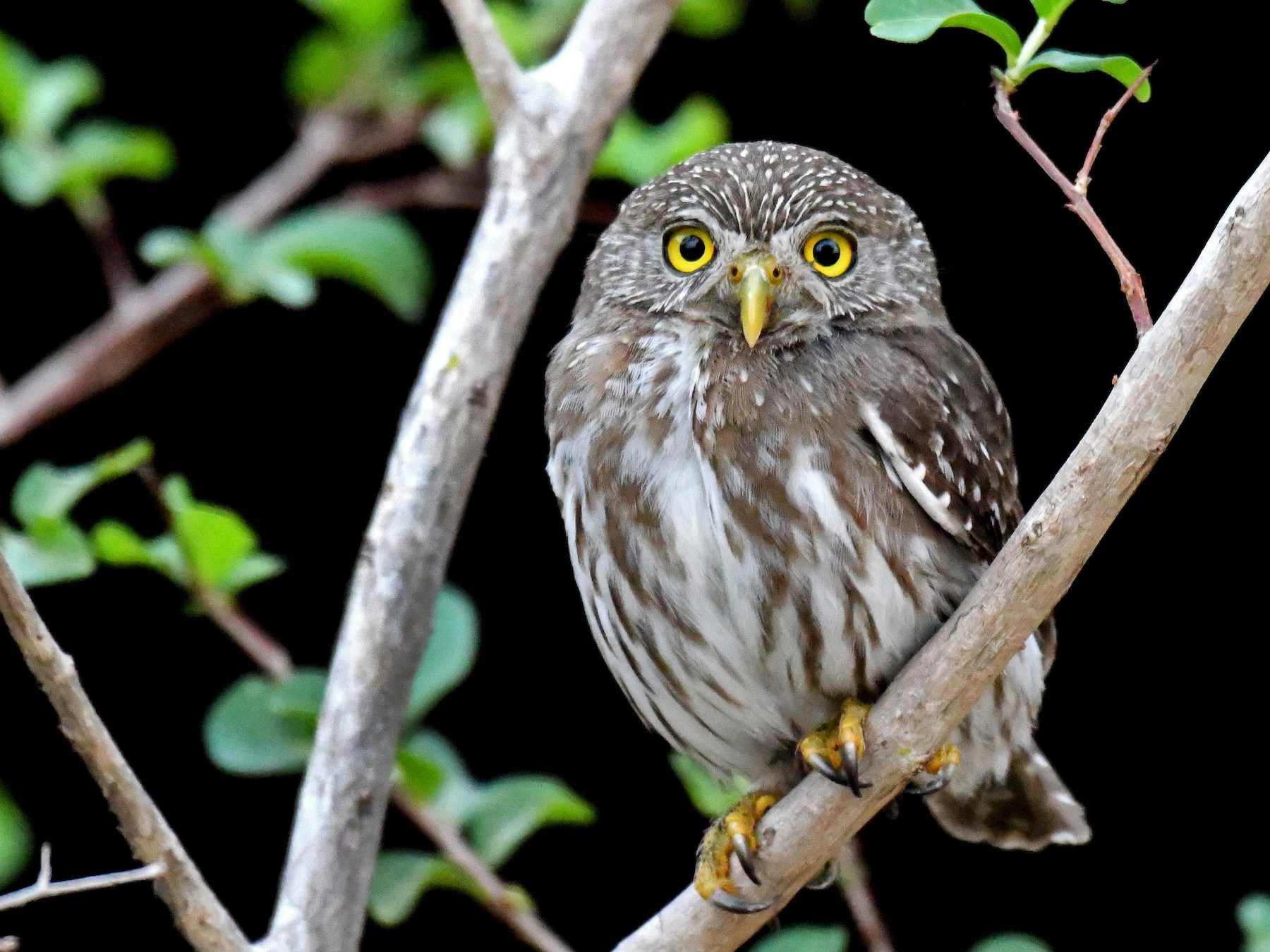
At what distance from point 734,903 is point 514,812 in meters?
0.72

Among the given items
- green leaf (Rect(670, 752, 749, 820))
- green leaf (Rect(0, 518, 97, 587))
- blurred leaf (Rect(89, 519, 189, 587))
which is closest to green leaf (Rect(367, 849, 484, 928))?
green leaf (Rect(670, 752, 749, 820))

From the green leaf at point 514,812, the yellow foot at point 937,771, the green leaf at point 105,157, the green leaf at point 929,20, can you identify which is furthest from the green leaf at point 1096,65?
the green leaf at point 105,157

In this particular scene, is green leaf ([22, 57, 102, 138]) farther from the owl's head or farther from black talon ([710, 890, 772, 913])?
black talon ([710, 890, 772, 913])

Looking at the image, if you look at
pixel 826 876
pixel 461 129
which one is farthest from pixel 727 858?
pixel 461 129

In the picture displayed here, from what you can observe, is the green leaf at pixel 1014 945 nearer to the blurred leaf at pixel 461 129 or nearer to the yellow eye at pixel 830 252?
the yellow eye at pixel 830 252

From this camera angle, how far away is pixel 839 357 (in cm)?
→ 268

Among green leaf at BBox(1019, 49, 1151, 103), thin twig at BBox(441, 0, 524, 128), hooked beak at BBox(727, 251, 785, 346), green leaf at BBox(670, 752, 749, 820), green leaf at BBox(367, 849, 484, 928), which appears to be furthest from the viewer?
green leaf at BBox(670, 752, 749, 820)

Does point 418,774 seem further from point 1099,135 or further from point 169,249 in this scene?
point 1099,135

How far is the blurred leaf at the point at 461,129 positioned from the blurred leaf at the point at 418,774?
1550 mm

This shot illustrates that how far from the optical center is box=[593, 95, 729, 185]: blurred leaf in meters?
3.54

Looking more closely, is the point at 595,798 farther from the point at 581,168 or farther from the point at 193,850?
the point at 581,168

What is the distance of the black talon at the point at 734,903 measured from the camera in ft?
8.42

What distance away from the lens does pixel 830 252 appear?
2832 mm

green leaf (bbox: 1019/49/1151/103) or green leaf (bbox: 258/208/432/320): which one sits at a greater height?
green leaf (bbox: 1019/49/1151/103)
